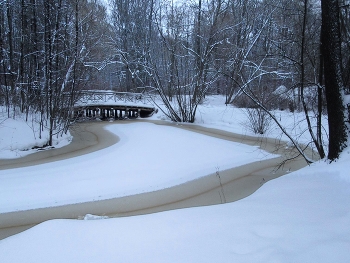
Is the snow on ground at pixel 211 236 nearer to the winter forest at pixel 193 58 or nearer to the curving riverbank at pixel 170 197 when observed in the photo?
the curving riverbank at pixel 170 197

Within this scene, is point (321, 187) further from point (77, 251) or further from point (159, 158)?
point (159, 158)

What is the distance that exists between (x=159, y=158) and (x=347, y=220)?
626 centimetres

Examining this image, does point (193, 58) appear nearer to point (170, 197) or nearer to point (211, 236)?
point (170, 197)

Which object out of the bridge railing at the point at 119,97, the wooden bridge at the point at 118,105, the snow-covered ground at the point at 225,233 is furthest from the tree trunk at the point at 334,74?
the bridge railing at the point at 119,97

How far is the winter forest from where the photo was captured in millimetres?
4938

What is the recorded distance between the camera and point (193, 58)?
17.2m

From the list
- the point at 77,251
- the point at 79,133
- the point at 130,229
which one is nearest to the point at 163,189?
the point at 130,229

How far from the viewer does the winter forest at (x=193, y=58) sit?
4938 mm

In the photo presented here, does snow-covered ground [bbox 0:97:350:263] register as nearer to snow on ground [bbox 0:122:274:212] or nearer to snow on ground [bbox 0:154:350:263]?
snow on ground [bbox 0:154:350:263]

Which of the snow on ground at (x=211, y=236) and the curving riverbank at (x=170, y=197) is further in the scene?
the curving riverbank at (x=170, y=197)

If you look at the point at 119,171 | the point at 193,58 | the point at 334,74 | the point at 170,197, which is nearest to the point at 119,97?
the point at 193,58

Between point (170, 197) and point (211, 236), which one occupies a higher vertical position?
point (211, 236)

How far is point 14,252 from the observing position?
2666 millimetres

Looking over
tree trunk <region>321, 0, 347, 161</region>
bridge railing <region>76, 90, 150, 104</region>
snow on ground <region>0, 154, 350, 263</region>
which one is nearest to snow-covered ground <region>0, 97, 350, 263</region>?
snow on ground <region>0, 154, 350, 263</region>
